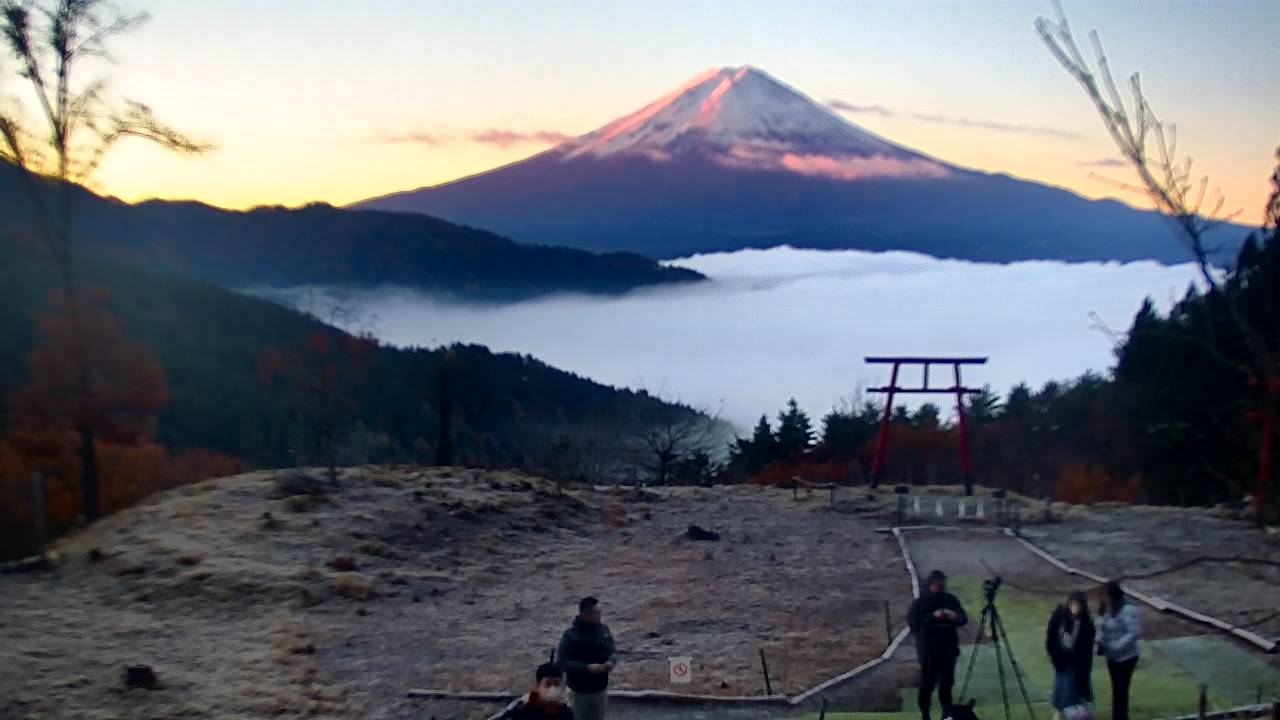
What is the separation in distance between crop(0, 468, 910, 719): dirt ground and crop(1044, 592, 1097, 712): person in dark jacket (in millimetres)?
2666

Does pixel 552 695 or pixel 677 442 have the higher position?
pixel 677 442

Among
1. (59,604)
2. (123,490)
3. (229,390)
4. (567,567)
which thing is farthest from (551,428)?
(59,604)

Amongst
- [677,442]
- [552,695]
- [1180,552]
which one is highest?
[677,442]

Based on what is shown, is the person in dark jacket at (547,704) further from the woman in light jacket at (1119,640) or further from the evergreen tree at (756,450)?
the evergreen tree at (756,450)

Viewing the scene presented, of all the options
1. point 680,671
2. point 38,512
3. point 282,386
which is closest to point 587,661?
point 680,671

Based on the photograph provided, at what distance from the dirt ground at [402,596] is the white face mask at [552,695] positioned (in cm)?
356

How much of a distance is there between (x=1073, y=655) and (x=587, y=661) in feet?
10.1

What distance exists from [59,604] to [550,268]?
72.6 meters

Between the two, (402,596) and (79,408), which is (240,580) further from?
(79,408)

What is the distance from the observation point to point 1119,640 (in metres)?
7.18

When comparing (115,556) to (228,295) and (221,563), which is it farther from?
(228,295)

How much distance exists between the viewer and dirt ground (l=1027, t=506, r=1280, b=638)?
11.7 metres

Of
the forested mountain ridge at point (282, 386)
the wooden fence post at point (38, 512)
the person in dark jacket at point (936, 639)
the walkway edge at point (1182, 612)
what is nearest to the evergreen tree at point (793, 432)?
the forested mountain ridge at point (282, 386)

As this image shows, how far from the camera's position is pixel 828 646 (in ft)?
35.8
